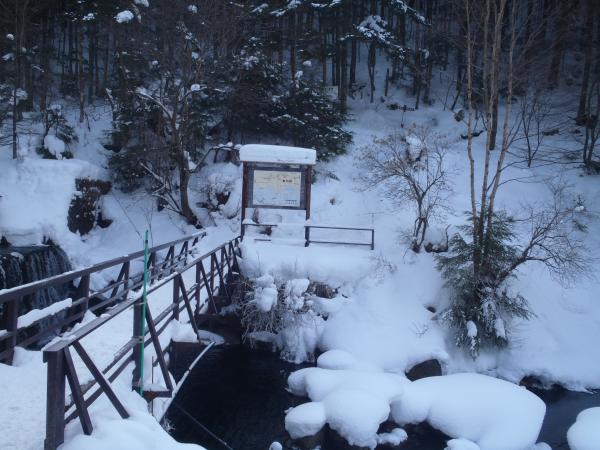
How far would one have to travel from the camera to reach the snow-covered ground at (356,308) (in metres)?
5.65

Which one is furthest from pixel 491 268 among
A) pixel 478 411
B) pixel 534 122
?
pixel 534 122

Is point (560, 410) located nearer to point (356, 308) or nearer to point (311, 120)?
point (356, 308)

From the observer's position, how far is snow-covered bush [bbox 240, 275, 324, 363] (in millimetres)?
10867

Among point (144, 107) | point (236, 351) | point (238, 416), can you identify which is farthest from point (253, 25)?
point (238, 416)

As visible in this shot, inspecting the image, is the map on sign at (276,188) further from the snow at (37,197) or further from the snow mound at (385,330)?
the snow at (37,197)

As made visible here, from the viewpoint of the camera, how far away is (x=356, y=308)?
12281mm

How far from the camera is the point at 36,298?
11500 mm

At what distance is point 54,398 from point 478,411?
7709mm

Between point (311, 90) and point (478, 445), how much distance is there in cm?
1642

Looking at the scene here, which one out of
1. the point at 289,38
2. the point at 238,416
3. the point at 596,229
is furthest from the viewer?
the point at 289,38

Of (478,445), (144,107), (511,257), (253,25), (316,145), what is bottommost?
(478,445)

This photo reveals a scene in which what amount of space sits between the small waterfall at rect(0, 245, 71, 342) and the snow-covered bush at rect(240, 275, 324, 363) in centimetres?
526

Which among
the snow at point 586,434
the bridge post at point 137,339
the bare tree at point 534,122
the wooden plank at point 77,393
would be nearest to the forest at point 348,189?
the bare tree at point 534,122

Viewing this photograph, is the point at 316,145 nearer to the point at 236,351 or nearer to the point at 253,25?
the point at 253,25
